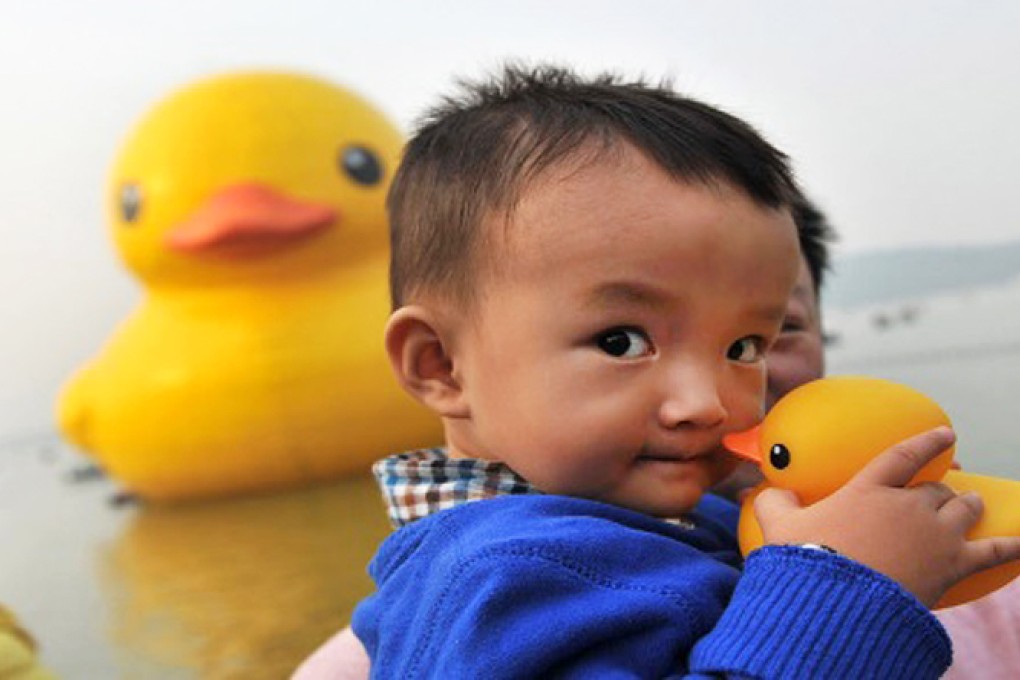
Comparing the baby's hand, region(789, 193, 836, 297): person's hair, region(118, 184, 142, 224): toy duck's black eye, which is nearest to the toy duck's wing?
region(118, 184, 142, 224): toy duck's black eye

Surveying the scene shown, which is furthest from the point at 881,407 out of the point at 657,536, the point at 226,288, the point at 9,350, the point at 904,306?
the point at 9,350

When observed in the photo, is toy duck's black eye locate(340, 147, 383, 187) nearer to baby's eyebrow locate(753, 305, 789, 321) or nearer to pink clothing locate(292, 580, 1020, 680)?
pink clothing locate(292, 580, 1020, 680)

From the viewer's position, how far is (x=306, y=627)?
1551mm

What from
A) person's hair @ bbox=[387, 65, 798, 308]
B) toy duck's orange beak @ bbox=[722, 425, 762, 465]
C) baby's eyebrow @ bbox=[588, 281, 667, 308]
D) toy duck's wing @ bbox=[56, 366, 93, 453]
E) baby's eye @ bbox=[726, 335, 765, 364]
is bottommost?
toy duck's wing @ bbox=[56, 366, 93, 453]

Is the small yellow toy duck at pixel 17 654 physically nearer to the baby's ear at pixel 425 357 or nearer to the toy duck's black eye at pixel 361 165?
the baby's ear at pixel 425 357

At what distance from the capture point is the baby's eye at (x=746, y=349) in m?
0.61

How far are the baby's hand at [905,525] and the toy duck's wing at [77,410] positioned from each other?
243 centimetres

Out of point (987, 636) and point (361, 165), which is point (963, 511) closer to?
point (987, 636)

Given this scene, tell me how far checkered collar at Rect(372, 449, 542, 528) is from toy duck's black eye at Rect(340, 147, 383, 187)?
6.37ft

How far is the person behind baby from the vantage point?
1.64 feet

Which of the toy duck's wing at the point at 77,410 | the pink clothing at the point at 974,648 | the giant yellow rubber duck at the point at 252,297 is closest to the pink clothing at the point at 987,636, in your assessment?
the pink clothing at the point at 974,648

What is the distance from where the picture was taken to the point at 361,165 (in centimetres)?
256

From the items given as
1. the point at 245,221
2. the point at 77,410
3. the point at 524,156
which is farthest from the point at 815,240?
the point at 77,410

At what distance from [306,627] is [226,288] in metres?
1.19
